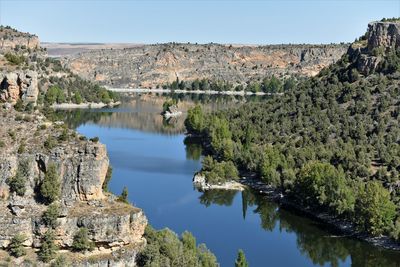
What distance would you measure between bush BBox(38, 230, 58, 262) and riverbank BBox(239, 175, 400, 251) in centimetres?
2786

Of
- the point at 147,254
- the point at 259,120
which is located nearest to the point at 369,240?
the point at 147,254

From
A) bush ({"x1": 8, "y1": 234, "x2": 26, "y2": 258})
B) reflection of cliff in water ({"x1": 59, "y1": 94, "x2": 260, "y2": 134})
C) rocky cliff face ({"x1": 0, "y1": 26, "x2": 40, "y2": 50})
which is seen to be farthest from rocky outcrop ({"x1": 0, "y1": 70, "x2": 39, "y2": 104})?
rocky cliff face ({"x1": 0, "y1": 26, "x2": 40, "y2": 50})

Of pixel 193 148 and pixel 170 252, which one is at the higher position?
pixel 170 252

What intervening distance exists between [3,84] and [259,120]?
192 feet

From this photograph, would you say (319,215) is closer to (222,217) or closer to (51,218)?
(222,217)

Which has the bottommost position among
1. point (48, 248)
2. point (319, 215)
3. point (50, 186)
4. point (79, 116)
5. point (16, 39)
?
point (79, 116)

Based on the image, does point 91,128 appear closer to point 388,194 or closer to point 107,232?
point 388,194

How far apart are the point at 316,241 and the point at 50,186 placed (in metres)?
26.3

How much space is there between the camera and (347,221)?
5634 centimetres

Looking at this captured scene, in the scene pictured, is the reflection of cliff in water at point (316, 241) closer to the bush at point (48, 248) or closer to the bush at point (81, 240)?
the bush at point (81, 240)

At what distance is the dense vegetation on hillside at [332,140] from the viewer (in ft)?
184

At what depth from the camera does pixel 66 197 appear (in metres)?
36.7

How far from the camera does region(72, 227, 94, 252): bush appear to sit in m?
35.2

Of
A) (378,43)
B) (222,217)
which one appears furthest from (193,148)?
(222,217)
